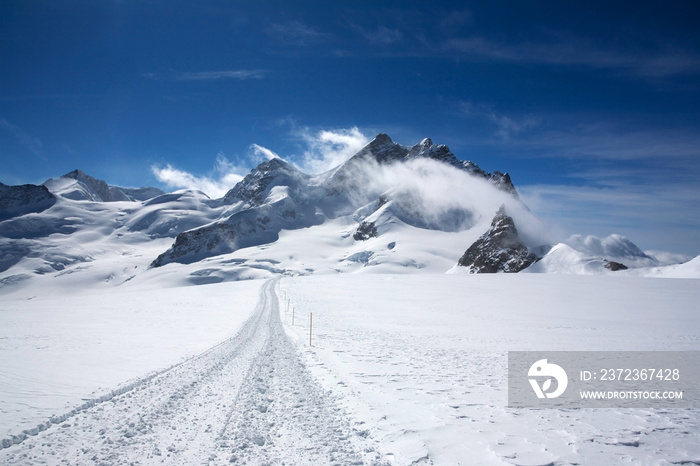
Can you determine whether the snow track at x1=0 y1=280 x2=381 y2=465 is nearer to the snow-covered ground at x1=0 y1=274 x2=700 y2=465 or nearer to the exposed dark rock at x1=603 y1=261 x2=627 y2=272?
the snow-covered ground at x1=0 y1=274 x2=700 y2=465

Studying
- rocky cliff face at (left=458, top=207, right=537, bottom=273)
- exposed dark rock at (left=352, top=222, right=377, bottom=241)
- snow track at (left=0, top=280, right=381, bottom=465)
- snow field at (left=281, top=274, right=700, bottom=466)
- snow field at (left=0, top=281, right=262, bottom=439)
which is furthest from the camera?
exposed dark rock at (left=352, top=222, right=377, bottom=241)

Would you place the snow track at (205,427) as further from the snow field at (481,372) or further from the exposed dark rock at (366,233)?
the exposed dark rock at (366,233)

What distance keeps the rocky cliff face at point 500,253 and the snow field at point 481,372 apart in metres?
72.6

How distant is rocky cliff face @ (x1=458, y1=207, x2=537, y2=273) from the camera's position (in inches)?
4331

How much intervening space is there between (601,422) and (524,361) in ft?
22.9

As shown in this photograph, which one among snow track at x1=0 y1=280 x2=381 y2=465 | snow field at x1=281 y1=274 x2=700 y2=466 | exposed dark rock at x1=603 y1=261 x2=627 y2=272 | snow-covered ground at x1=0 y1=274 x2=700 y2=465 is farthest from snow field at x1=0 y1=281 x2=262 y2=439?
exposed dark rock at x1=603 y1=261 x2=627 y2=272

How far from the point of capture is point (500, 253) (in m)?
115

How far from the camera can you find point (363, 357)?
1444 cm

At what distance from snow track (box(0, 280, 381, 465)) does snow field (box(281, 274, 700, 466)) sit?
0.82 metres

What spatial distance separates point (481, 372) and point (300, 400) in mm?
6840

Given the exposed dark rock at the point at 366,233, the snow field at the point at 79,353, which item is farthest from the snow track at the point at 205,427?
the exposed dark rock at the point at 366,233

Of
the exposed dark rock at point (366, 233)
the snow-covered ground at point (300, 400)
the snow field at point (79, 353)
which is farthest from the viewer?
the exposed dark rock at point (366, 233)

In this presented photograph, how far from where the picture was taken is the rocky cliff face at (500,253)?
110m

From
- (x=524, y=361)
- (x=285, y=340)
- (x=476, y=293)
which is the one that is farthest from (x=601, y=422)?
(x=476, y=293)
